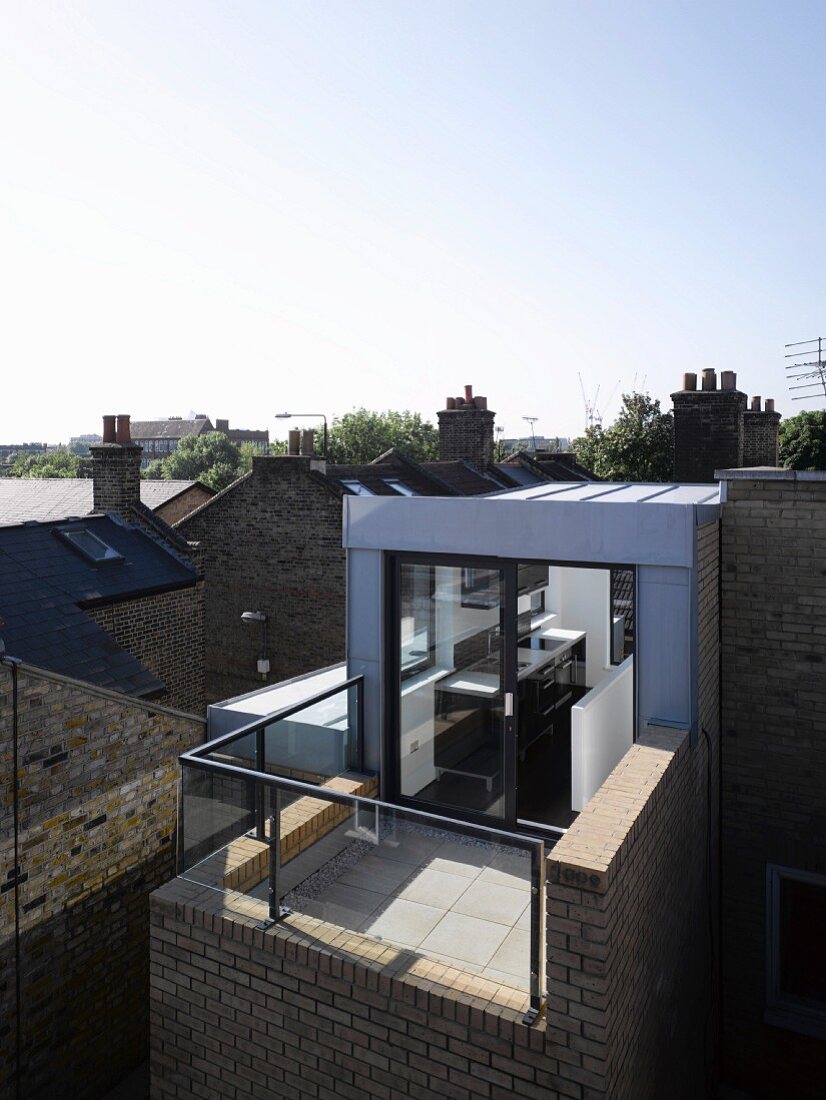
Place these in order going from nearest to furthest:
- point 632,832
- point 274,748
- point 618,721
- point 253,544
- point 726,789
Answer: point 632,832, point 274,748, point 618,721, point 726,789, point 253,544

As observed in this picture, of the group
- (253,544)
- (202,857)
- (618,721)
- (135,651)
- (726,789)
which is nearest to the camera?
(202,857)

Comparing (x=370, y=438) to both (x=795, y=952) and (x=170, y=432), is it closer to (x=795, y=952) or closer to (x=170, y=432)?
(x=795, y=952)

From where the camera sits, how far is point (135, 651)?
47.7ft

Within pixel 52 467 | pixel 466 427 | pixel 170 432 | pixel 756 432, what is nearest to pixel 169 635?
pixel 466 427

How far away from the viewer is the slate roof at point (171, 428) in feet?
497

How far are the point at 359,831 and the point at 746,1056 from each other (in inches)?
211

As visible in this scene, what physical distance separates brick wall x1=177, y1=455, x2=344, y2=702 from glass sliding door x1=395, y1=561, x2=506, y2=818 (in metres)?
10.8

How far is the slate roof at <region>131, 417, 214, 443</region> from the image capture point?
15138 centimetres

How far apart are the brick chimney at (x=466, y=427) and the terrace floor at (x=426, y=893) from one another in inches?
845

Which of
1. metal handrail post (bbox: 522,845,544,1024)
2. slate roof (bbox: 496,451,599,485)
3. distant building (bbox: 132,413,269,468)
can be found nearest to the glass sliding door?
metal handrail post (bbox: 522,845,544,1024)

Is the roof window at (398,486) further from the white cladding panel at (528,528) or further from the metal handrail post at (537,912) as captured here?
the metal handrail post at (537,912)

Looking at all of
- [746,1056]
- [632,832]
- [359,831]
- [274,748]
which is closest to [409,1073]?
[359,831]

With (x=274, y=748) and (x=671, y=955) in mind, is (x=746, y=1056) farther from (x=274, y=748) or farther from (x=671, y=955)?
(x=274, y=748)

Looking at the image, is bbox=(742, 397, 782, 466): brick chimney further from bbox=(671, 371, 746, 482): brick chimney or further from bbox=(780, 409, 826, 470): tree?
bbox=(780, 409, 826, 470): tree
